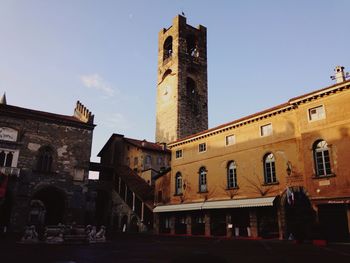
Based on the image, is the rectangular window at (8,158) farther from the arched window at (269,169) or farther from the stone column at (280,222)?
the stone column at (280,222)

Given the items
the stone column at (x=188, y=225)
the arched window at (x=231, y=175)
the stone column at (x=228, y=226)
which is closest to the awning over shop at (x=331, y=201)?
the arched window at (x=231, y=175)

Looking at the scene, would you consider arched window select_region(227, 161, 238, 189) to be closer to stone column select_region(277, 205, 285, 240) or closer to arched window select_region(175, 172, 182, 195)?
stone column select_region(277, 205, 285, 240)

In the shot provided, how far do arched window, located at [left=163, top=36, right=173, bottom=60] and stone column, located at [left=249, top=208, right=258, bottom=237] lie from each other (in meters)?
36.1

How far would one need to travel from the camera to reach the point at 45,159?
30234 mm

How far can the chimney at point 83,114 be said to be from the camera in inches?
1307

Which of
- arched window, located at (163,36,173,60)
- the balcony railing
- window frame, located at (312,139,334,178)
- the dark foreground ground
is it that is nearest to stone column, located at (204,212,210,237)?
window frame, located at (312,139,334,178)

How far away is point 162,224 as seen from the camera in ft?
96.4

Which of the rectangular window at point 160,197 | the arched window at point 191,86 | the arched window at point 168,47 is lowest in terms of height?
the rectangular window at point 160,197

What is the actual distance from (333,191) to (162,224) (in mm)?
16345

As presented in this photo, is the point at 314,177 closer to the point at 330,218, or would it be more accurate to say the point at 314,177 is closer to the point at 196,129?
the point at 330,218

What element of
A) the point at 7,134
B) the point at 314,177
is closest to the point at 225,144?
the point at 314,177

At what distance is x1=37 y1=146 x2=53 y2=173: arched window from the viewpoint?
97.7ft

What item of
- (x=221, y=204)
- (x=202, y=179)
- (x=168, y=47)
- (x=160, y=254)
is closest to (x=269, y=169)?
(x=221, y=204)

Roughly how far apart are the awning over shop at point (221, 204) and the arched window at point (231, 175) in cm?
142
